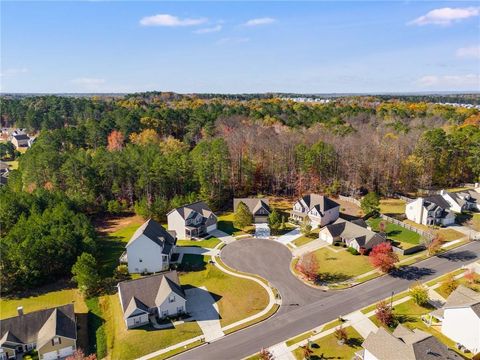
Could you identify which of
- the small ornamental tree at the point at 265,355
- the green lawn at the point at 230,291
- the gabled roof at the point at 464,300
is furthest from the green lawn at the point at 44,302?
the gabled roof at the point at 464,300

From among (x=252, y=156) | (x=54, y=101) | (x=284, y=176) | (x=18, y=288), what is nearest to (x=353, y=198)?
(x=284, y=176)

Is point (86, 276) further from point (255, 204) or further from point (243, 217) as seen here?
point (255, 204)

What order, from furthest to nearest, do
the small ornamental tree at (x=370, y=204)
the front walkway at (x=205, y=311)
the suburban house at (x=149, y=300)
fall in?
the small ornamental tree at (x=370, y=204) → the suburban house at (x=149, y=300) → the front walkway at (x=205, y=311)

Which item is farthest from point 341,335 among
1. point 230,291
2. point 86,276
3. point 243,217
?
point 86,276

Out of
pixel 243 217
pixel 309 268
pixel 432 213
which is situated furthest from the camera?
pixel 432 213

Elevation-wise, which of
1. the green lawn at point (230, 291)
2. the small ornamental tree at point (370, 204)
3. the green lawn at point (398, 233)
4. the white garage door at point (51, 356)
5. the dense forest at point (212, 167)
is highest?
the dense forest at point (212, 167)

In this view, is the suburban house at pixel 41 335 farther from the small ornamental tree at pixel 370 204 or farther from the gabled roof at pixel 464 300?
the small ornamental tree at pixel 370 204

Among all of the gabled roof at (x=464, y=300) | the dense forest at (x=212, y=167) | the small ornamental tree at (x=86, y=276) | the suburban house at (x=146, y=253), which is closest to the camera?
the gabled roof at (x=464, y=300)
